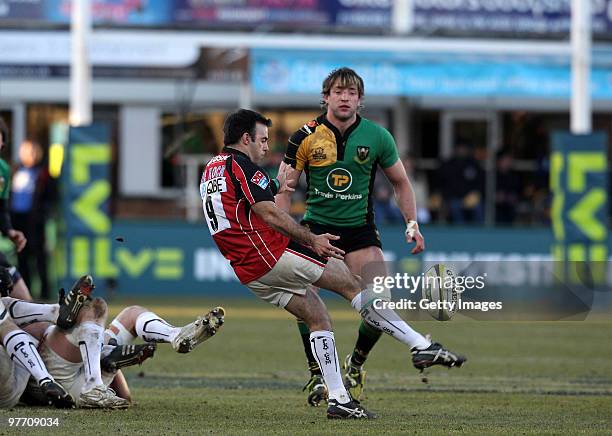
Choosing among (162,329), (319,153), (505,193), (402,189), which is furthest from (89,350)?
(505,193)

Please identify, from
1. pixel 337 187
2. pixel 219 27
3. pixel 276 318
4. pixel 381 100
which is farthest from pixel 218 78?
pixel 337 187

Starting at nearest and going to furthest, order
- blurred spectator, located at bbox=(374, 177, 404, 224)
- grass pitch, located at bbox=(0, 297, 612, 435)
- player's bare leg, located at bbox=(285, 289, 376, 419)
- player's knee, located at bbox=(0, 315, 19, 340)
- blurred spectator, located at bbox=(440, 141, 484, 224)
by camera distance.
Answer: grass pitch, located at bbox=(0, 297, 612, 435), player's bare leg, located at bbox=(285, 289, 376, 419), player's knee, located at bbox=(0, 315, 19, 340), blurred spectator, located at bbox=(374, 177, 404, 224), blurred spectator, located at bbox=(440, 141, 484, 224)

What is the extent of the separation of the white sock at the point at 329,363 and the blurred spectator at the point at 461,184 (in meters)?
15.1

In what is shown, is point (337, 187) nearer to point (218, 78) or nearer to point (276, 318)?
point (276, 318)

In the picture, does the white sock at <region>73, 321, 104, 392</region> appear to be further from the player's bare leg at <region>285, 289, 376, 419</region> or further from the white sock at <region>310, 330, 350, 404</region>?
the white sock at <region>310, 330, 350, 404</region>

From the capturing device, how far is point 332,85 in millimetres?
9398

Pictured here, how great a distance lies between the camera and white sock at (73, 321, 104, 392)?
8.88 meters

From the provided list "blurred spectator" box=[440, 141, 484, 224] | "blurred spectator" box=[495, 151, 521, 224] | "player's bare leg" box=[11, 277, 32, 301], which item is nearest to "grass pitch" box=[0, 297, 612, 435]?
"player's bare leg" box=[11, 277, 32, 301]

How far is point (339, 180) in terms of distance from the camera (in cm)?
964

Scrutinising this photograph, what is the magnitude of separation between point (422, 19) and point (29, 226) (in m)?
9.90

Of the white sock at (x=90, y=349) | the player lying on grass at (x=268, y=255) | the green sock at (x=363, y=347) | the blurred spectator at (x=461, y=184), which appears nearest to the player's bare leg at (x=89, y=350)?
the white sock at (x=90, y=349)

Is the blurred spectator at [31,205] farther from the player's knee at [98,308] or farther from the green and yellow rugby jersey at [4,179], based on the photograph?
the player's knee at [98,308]

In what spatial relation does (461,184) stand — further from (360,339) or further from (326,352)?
(326,352)

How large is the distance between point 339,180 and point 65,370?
2.31m
